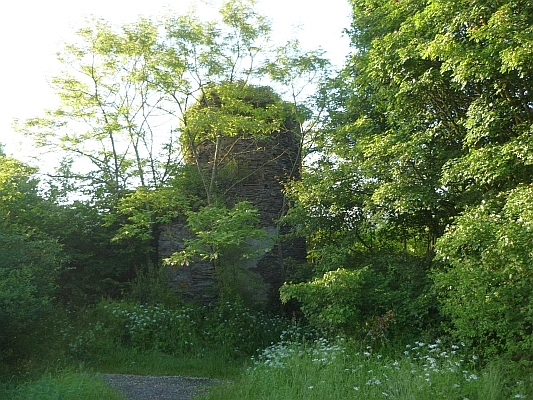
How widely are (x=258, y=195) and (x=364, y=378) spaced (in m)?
8.73

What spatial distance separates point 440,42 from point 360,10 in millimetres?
4061

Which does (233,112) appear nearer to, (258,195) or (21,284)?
(258,195)

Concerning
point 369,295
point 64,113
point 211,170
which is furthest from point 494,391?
point 64,113

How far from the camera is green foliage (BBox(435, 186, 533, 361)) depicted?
7.90 metres

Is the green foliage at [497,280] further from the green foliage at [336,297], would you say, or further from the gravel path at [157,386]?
the gravel path at [157,386]

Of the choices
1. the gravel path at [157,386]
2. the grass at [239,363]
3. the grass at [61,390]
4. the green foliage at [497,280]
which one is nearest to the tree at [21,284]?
the grass at [239,363]

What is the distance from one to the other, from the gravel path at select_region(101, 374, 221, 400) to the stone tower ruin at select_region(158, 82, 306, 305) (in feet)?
17.1

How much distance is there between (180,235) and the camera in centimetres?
1591

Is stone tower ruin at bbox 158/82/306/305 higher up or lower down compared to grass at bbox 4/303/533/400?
higher up

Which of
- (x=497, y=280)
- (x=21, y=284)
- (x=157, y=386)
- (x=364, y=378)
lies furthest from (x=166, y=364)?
(x=497, y=280)

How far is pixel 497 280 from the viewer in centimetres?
820

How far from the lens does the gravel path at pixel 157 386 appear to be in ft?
28.1

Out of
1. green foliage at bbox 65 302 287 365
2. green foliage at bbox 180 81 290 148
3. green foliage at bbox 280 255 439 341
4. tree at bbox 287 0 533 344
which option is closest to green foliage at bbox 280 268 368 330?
green foliage at bbox 280 255 439 341

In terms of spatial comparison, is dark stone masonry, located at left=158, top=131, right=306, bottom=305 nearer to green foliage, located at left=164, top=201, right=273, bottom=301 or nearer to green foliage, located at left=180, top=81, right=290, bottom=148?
green foliage, located at left=164, top=201, right=273, bottom=301
